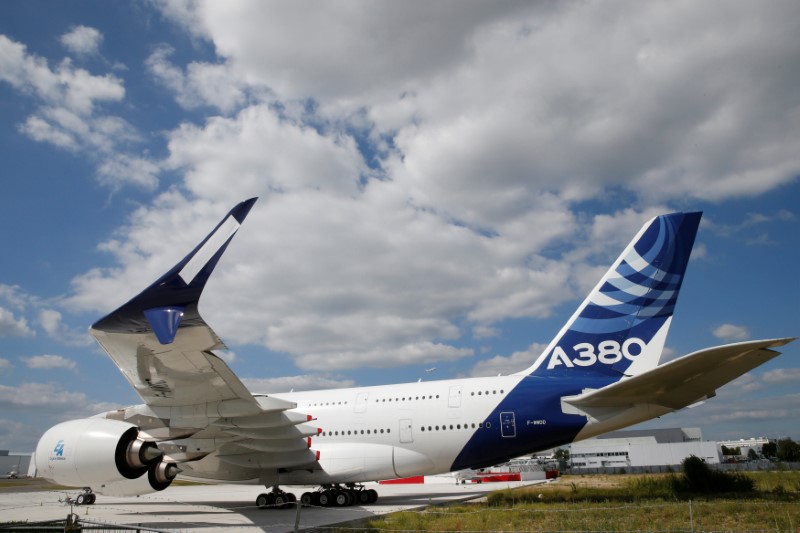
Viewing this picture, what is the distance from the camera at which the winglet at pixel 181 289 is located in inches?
289

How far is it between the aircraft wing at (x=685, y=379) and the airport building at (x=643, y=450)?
27.3 meters

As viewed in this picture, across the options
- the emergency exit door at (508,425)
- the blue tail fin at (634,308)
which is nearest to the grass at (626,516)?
the emergency exit door at (508,425)

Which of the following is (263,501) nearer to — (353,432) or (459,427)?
(353,432)

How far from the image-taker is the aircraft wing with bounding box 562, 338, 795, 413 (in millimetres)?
9375

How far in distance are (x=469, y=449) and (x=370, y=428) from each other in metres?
2.65

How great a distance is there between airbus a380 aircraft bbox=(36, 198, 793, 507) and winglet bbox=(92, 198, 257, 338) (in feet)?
3.67

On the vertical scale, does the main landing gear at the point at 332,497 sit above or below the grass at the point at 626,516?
above

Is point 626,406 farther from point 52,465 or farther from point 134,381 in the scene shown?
point 52,465

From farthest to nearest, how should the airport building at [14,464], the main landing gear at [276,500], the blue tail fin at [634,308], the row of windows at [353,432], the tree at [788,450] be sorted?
the airport building at [14,464] < the tree at [788,450] < the main landing gear at [276,500] < the row of windows at [353,432] < the blue tail fin at [634,308]

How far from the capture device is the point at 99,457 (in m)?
10.9

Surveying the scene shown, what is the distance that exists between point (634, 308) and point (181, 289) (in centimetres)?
Result: 1003

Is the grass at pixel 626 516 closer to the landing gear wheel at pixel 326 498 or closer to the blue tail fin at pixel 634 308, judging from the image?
the blue tail fin at pixel 634 308

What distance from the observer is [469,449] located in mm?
13078

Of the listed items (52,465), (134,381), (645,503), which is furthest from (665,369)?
(52,465)
